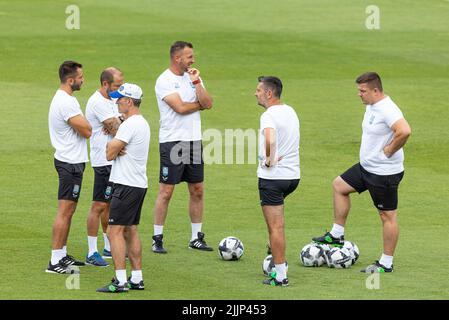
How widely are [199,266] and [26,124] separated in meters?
10.4

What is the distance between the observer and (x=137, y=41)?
32750mm

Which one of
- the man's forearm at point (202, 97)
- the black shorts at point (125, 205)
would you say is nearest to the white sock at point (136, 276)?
the black shorts at point (125, 205)

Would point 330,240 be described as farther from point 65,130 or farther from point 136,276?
point 65,130

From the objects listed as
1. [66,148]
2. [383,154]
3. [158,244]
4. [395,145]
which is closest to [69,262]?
[66,148]

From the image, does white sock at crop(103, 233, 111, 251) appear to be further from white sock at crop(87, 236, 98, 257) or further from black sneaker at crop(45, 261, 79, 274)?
black sneaker at crop(45, 261, 79, 274)

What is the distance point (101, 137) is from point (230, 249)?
7.76 feet

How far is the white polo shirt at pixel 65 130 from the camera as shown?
14820 millimetres

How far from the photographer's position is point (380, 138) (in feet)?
49.4

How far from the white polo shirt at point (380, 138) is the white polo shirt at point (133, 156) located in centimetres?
313

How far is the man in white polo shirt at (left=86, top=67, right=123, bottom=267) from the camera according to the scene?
1541cm

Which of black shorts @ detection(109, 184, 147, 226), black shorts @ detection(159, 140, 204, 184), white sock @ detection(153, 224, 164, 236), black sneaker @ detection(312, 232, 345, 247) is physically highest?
black shorts @ detection(159, 140, 204, 184)

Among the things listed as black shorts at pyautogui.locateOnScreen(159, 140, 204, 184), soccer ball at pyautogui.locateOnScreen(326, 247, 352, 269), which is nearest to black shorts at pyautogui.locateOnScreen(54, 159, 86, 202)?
black shorts at pyautogui.locateOnScreen(159, 140, 204, 184)

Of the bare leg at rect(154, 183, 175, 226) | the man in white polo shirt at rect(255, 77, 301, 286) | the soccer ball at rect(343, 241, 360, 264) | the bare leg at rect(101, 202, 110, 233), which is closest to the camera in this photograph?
the man in white polo shirt at rect(255, 77, 301, 286)

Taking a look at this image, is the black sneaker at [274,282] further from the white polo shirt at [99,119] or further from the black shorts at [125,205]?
the white polo shirt at [99,119]
